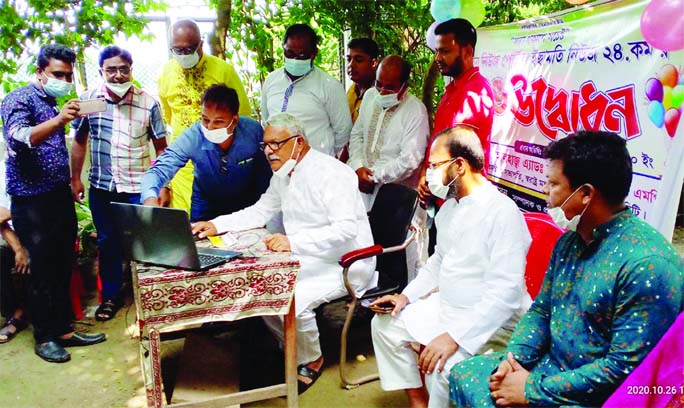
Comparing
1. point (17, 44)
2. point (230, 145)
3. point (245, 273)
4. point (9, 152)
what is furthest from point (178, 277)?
point (17, 44)

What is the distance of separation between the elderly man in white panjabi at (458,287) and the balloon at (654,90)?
93 cm

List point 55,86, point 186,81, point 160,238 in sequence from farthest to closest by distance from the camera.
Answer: point 186,81, point 55,86, point 160,238

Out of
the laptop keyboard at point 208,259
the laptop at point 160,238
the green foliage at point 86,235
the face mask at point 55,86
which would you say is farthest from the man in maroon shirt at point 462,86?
the green foliage at point 86,235

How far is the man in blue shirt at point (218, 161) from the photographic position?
10.7 feet

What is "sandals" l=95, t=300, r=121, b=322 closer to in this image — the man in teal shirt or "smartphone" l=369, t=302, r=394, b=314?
"smartphone" l=369, t=302, r=394, b=314

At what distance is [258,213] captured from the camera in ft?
11.1

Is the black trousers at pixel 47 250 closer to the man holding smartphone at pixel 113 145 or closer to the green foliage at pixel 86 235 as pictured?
the man holding smartphone at pixel 113 145

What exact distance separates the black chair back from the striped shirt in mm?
1750

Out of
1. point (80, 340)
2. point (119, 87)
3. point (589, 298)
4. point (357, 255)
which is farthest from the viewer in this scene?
point (119, 87)

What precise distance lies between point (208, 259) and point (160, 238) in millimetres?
247

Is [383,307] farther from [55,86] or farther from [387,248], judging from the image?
[55,86]

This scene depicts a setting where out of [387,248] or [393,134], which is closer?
[387,248]

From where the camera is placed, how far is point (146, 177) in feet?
10.9

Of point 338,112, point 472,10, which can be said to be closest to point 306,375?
point 338,112
